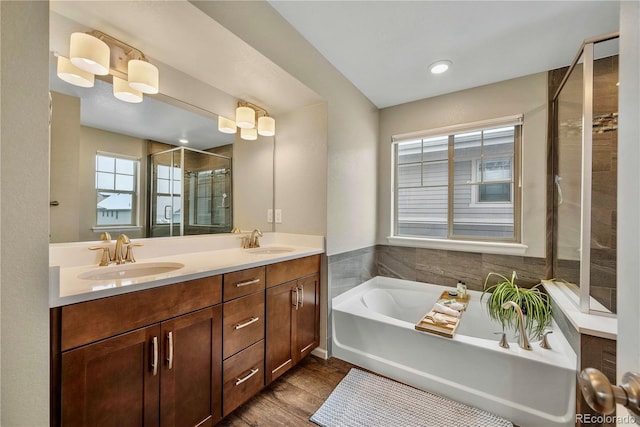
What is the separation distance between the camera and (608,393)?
0.39 m

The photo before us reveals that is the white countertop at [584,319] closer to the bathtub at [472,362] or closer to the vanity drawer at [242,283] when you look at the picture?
the bathtub at [472,362]

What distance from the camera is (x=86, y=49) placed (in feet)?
4.00

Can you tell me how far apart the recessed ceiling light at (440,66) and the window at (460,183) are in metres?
0.63

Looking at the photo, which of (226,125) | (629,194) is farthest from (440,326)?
(226,125)

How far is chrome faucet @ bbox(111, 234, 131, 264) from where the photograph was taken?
1.36m

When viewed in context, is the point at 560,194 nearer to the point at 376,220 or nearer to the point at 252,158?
the point at 376,220

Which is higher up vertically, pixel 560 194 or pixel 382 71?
pixel 382 71

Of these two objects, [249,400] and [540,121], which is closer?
[249,400]

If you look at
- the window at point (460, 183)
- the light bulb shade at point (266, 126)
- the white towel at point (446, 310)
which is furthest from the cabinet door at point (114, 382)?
the window at point (460, 183)

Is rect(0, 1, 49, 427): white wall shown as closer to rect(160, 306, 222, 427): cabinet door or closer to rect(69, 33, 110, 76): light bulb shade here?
rect(160, 306, 222, 427): cabinet door

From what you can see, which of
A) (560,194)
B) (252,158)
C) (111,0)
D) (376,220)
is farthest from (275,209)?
(560,194)

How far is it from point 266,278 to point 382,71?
196 centimetres

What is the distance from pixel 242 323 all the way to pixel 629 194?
5.23 ft

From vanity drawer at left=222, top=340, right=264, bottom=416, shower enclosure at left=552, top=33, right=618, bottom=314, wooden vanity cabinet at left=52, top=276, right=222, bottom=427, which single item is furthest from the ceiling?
vanity drawer at left=222, top=340, right=264, bottom=416
